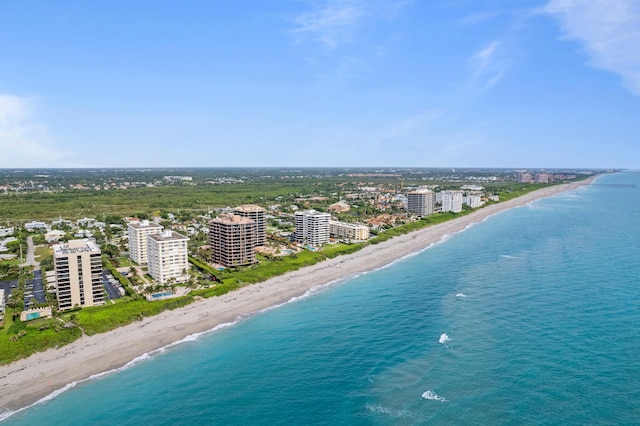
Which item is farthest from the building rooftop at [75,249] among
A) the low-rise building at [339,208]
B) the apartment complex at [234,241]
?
the low-rise building at [339,208]

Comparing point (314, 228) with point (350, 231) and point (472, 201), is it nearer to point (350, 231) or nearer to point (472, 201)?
point (350, 231)

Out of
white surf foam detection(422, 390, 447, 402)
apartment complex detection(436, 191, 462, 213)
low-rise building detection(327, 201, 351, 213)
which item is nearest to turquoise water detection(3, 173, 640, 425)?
white surf foam detection(422, 390, 447, 402)

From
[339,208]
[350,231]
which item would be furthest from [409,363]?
[339,208]

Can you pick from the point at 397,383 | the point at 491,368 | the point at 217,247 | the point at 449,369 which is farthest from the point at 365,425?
the point at 217,247

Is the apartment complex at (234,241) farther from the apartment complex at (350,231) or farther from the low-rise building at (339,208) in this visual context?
the low-rise building at (339,208)

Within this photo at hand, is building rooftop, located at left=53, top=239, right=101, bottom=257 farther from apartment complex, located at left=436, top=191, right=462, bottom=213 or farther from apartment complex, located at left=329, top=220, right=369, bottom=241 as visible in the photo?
apartment complex, located at left=436, top=191, right=462, bottom=213
